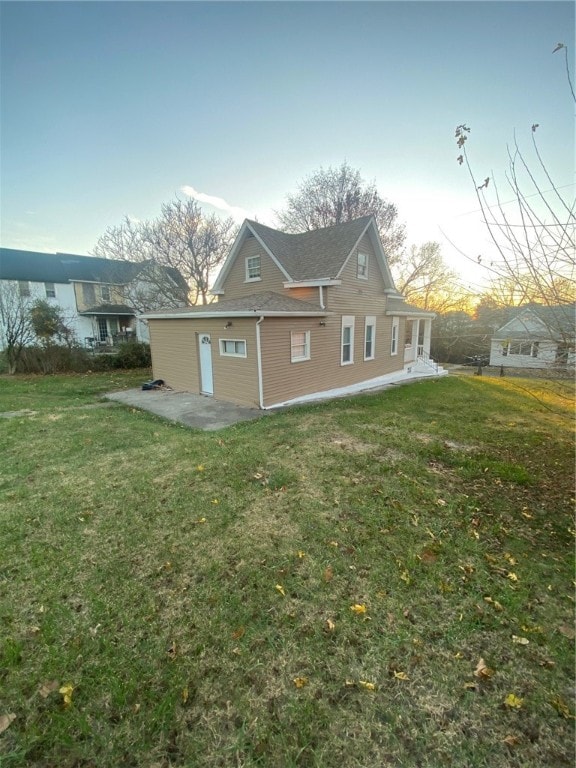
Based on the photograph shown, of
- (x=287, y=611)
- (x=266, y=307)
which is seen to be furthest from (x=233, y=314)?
(x=287, y=611)

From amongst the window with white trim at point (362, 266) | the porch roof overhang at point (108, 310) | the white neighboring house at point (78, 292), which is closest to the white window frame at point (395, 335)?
the window with white trim at point (362, 266)

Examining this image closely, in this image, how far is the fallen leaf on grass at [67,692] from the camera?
1.95m

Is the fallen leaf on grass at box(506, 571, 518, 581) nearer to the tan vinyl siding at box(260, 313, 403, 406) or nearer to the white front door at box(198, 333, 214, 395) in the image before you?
the tan vinyl siding at box(260, 313, 403, 406)

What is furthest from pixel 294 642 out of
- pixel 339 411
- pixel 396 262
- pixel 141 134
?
pixel 396 262

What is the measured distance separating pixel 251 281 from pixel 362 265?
4.74m

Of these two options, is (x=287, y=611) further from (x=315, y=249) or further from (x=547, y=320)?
A: (x=315, y=249)

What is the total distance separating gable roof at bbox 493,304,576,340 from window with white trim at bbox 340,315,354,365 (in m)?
8.92

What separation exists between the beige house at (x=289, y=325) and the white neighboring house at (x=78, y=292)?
15280 millimetres

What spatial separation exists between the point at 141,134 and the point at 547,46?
1299cm

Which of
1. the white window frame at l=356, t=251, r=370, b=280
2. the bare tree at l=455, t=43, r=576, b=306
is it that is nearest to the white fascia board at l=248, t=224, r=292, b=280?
the white window frame at l=356, t=251, r=370, b=280

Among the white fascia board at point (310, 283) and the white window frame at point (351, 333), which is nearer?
the white fascia board at point (310, 283)

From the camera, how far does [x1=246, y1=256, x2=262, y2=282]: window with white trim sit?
43.6 ft

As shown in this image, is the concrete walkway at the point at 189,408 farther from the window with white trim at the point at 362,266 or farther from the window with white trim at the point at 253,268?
the window with white trim at the point at 362,266

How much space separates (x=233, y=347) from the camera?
9.97 m
